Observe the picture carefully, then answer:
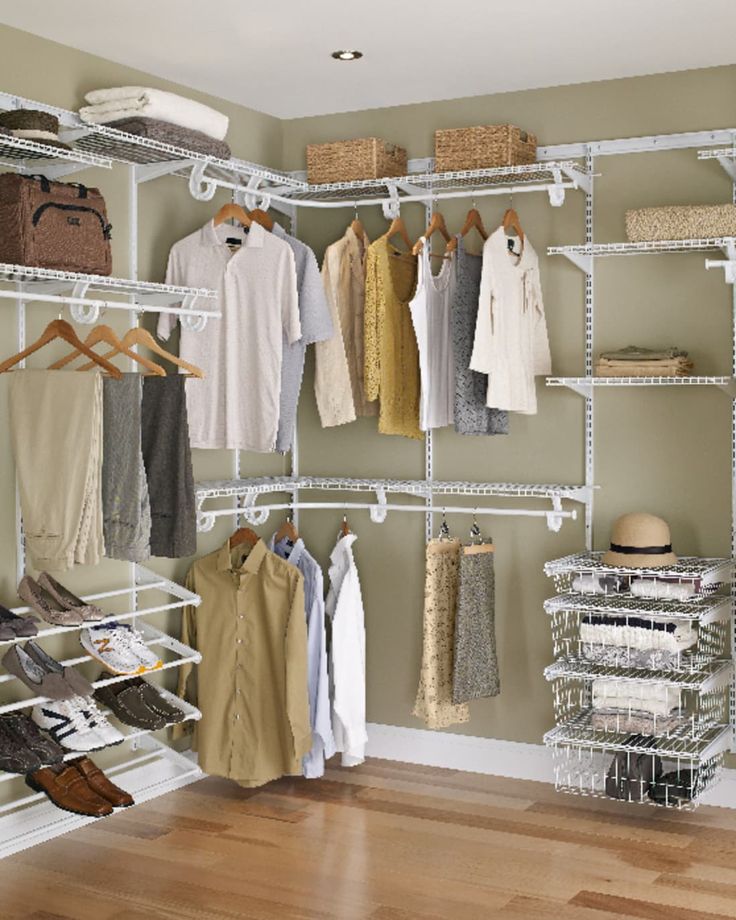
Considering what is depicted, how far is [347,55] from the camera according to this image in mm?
4199

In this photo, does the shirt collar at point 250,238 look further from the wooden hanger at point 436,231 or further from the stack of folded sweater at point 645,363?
the stack of folded sweater at point 645,363

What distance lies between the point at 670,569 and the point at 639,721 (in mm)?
515

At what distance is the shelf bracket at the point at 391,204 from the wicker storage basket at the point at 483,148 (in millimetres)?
186

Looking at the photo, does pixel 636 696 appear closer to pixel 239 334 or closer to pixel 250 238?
pixel 239 334

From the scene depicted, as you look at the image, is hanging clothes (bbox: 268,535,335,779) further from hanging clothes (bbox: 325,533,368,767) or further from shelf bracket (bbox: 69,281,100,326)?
shelf bracket (bbox: 69,281,100,326)

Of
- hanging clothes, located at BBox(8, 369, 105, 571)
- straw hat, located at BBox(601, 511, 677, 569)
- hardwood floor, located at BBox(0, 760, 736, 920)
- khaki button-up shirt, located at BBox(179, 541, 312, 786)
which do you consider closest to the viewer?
hardwood floor, located at BBox(0, 760, 736, 920)

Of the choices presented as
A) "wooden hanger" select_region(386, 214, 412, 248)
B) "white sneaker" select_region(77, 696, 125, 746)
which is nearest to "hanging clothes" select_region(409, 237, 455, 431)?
"wooden hanger" select_region(386, 214, 412, 248)

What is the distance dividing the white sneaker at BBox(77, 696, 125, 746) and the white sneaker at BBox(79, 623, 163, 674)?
0.42 feet

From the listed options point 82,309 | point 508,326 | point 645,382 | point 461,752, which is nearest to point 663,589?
point 645,382

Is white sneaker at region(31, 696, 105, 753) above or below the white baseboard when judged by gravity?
above

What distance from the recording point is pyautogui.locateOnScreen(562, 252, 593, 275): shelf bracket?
14.9ft

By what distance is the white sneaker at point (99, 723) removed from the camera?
3.81 metres

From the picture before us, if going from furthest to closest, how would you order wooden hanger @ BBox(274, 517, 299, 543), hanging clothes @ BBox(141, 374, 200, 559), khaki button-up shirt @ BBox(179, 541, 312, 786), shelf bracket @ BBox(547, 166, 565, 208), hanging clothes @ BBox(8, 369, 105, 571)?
wooden hanger @ BBox(274, 517, 299, 543), khaki button-up shirt @ BBox(179, 541, 312, 786), shelf bracket @ BBox(547, 166, 565, 208), hanging clothes @ BBox(141, 374, 200, 559), hanging clothes @ BBox(8, 369, 105, 571)

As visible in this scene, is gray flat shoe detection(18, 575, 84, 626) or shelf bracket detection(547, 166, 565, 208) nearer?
gray flat shoe detection(18, 575, 84, 626)
